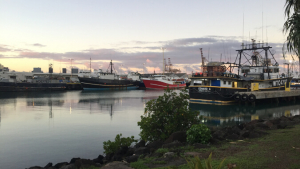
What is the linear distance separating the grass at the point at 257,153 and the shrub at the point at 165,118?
9.29ft

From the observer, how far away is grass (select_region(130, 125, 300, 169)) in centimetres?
715

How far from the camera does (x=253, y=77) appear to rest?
133 ft

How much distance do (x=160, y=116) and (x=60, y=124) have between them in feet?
48.8

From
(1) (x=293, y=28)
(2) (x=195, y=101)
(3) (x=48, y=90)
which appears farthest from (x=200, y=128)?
(3) (x=48, y=90)

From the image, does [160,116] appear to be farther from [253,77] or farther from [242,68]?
[242,68]

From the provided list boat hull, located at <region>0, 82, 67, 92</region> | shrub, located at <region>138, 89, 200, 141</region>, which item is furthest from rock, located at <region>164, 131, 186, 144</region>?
boat hull, located at <region>0, 82, 67, 92</region>

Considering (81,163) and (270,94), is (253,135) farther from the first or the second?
(270,94)

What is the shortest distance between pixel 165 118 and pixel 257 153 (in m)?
5.56

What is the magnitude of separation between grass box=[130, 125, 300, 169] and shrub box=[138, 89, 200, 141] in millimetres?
2833

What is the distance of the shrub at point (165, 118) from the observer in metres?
12.9

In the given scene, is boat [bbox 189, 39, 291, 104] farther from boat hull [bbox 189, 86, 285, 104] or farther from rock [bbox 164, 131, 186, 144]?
rock [bbox 164, 131, 186, 144]

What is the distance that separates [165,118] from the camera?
513 inches

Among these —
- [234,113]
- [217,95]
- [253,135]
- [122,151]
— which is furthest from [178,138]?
[217,95]

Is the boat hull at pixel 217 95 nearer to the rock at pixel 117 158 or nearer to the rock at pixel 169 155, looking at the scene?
the rock at pixel 117 158
